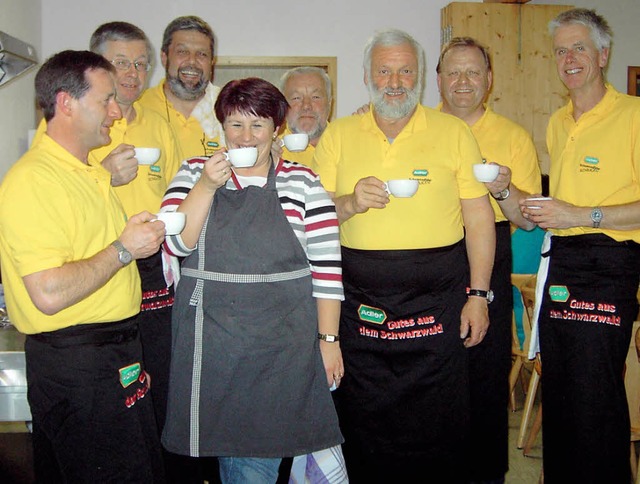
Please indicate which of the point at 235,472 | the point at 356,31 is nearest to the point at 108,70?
the point at 235,472

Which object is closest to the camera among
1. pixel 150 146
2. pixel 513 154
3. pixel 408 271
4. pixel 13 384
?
pixel 13 384

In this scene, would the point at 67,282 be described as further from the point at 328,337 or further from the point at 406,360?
the point at 406,360

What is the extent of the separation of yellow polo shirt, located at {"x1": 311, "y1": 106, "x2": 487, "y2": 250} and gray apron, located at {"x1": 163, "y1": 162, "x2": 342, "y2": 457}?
19.5 inches

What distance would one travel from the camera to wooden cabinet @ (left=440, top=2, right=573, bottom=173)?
20.8 feet

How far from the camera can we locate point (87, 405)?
194 cm

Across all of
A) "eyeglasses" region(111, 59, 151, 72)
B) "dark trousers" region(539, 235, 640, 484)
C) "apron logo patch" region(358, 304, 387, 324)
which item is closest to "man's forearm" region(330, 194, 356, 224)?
"apron logo patch" region(358, 304, 387, 324)

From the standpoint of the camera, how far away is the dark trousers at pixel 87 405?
192cm

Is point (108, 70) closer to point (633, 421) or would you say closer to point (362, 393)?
point (362, 393)

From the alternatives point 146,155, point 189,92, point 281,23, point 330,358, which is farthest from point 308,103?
point 281,23

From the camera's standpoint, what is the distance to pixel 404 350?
261 centimetres

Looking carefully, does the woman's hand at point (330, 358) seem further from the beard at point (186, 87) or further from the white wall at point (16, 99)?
the white wall at point (16, 99)

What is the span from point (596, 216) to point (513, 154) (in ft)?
1.93

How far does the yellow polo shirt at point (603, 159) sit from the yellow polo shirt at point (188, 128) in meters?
1.59

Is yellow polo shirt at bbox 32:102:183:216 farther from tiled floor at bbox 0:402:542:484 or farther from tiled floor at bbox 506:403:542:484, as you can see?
tiled floor at bbox 506:403:542:484
